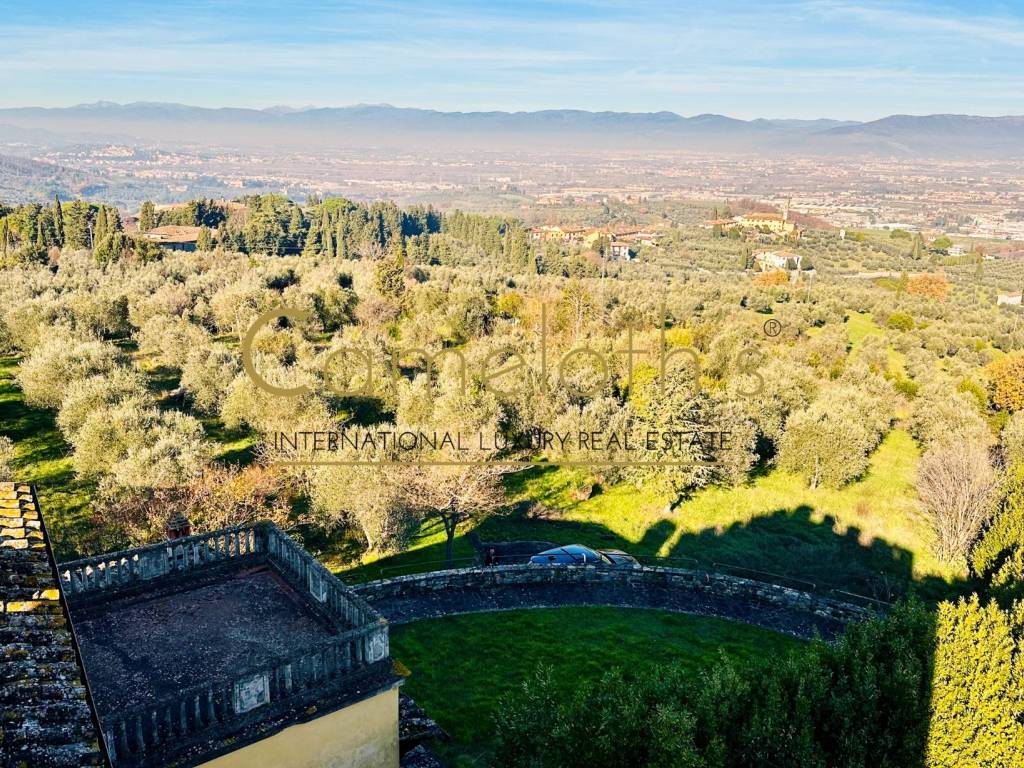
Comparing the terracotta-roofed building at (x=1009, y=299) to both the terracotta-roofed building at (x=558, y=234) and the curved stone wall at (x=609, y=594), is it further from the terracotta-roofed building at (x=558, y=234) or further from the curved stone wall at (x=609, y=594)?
the curved stone wall at (x=609, y=594)

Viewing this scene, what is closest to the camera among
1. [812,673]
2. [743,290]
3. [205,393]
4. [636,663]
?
[812,673]

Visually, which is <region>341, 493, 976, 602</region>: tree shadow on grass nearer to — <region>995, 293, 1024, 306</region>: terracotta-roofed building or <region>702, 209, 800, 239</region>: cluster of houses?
<region>995, 293, 1024, 306</region>: terracotta-roofed building

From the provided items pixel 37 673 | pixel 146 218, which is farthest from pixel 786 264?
pixel 37 673

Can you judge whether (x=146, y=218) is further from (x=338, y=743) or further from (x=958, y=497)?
(x=338, y=743)

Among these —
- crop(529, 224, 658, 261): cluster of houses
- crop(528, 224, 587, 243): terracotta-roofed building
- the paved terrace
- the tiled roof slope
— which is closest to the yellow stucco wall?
the paved terrace

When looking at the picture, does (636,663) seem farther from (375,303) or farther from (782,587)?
(375,303)

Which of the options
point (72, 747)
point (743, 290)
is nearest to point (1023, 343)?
point (743, 290)
